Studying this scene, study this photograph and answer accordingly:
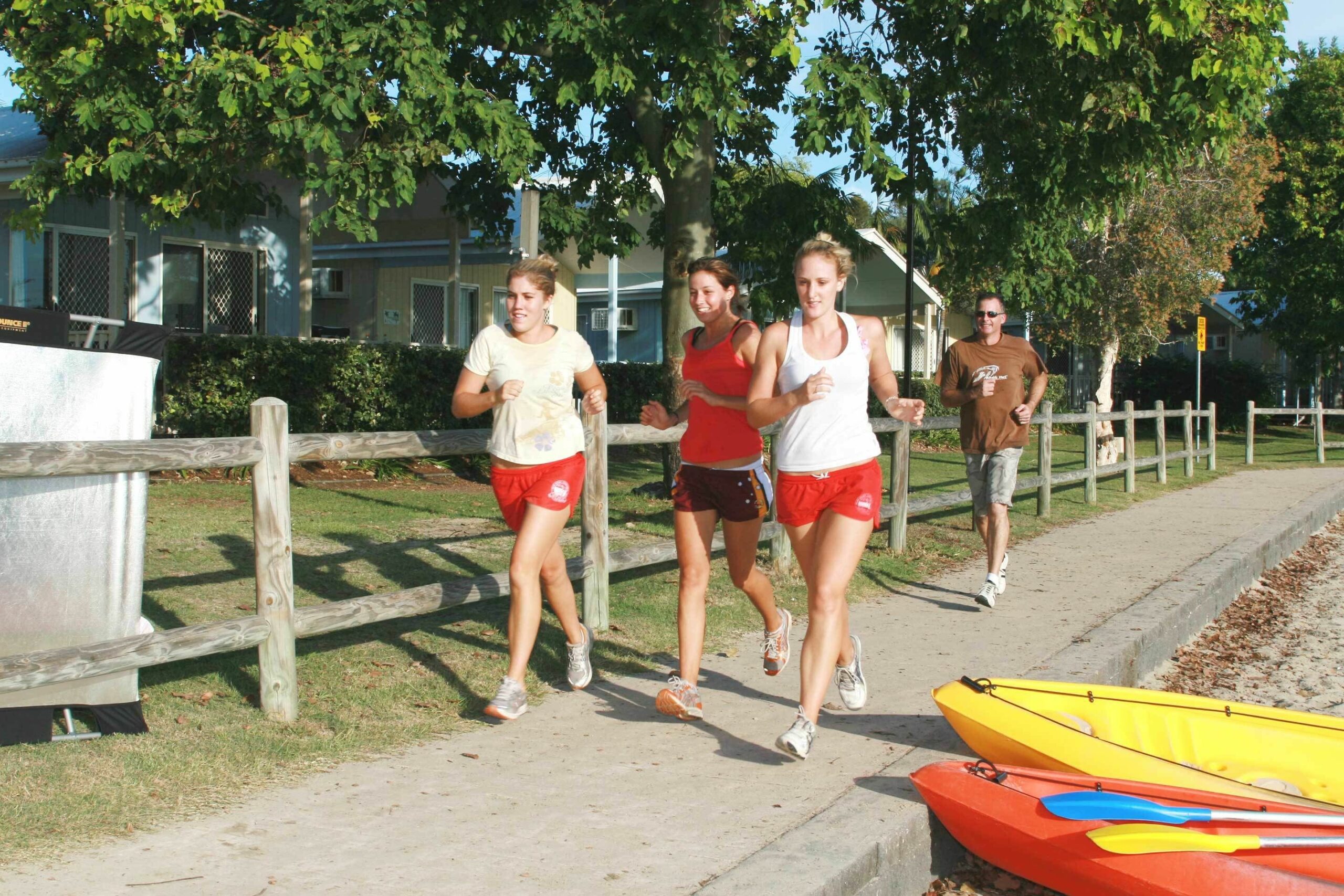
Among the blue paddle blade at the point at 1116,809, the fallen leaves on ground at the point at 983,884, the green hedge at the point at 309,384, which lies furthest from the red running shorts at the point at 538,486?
the green hedge at the point at 309,384

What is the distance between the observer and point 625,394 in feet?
66.9

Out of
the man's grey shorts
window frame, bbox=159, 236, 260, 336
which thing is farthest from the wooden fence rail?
window frame, bbox=159, 236, 260, 336

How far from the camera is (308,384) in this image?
49.4ft

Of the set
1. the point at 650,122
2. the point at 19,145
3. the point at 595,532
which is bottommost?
the point at 595,532

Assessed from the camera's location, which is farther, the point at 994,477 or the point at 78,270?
the point at 78,270

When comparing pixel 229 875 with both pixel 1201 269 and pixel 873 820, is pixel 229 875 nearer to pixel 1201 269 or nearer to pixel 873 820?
pixel 873 820

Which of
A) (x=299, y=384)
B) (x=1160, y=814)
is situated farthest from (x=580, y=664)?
(x=299, y=384)

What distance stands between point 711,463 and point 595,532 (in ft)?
4.69

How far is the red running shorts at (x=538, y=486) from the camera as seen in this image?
5.18m

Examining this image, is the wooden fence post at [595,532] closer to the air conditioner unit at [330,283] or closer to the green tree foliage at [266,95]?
the green tree foliage at [266,95]

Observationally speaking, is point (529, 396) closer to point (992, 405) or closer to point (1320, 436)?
point (992, 405)

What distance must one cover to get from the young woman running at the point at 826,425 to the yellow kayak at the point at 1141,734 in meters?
0.53

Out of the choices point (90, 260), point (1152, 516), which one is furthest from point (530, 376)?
point (90, 260)

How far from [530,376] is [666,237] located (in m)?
7.68
